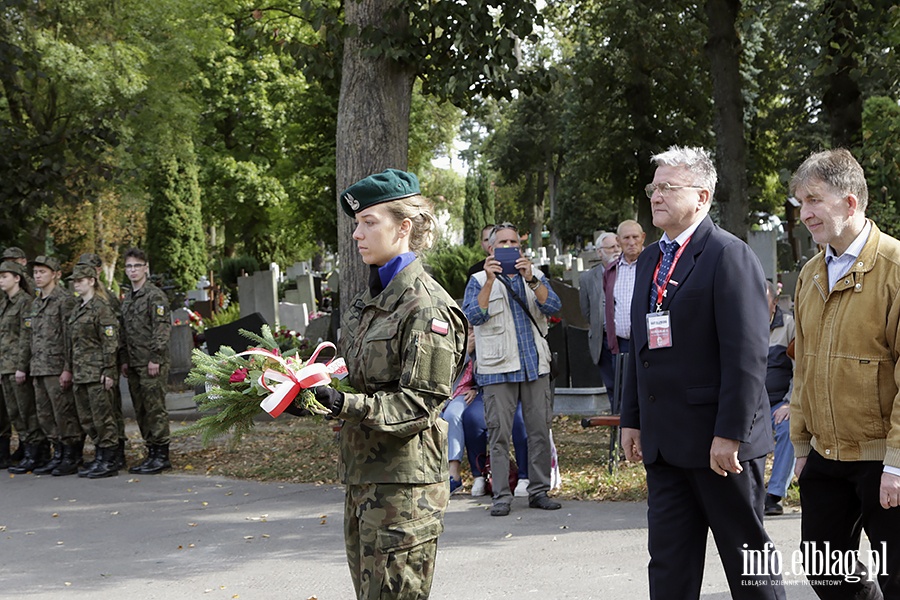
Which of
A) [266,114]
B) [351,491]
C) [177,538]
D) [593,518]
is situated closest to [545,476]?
[593,518]

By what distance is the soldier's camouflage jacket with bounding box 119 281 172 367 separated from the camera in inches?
414

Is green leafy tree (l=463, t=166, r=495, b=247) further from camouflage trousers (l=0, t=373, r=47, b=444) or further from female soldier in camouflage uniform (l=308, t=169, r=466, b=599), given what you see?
female soldier in camouflage uniform (l=308, t=169, r=466, b=599)

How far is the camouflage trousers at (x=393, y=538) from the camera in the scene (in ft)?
11.7

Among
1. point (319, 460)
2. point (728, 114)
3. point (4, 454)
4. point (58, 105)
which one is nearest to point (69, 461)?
point (4, 454)

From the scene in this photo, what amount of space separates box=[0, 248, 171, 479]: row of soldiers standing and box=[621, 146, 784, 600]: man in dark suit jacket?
7.28m

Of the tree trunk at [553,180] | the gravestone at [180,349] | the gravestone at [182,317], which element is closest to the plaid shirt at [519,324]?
the gravestone at [180,349]

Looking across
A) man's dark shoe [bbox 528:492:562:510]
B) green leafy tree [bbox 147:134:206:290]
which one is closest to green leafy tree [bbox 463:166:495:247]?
green leafy tree [bbox 147:134:206:290]

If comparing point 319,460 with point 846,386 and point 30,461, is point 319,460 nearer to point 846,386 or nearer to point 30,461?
point 30,461

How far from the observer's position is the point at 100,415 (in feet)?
34.4

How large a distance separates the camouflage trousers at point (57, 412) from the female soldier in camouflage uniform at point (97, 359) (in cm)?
43

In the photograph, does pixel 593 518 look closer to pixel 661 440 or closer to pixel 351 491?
pixel 661 440

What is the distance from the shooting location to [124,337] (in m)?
10.7

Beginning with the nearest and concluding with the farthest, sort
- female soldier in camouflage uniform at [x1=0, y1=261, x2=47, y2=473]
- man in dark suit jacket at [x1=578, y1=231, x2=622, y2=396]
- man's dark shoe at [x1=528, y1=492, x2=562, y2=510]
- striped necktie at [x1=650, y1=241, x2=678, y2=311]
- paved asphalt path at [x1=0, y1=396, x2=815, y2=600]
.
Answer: striped necktie at [x1=650, y1=241, x2=678, y2=311] < paved asphalt path at [x1=0, y1=396, x2=815, y2=600] < man's dark shoe at [x1=528, y1=492, x2=562, y2=510] < man in dark suit jacket at [x1=578, y1=231, x2=622, y2=396] < female soldier in camouflage uniform at [x1=0, y1=261, x2=47, y2=473]

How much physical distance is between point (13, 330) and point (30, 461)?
56.6 inches
